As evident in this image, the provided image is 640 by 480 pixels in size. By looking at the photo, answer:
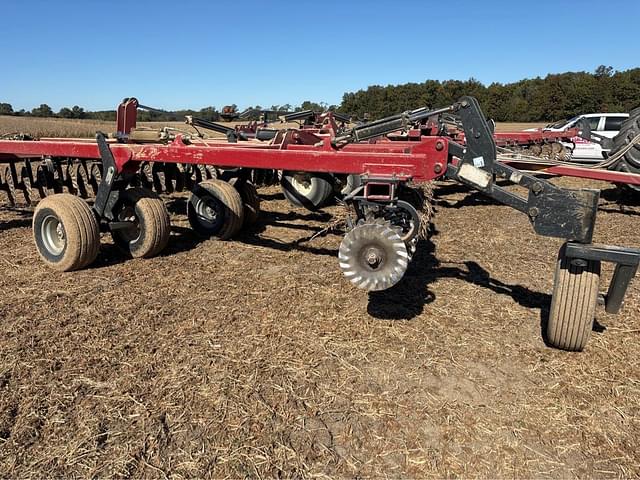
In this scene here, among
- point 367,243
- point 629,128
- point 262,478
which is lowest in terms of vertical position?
point 262,478

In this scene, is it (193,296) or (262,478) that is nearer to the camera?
(262,478)

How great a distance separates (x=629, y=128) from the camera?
841 centimetres

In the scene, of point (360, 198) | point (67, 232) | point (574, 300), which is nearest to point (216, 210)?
point (67, 232)

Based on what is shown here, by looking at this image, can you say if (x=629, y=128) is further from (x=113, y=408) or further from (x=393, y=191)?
(x=113, y=408)

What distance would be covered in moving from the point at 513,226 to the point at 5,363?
646cm

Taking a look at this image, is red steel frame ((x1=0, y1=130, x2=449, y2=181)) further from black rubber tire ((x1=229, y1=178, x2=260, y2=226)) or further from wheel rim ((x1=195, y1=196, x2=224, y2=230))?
black rubber tire ((x1=229, y1=178, x2=260, y2=226))

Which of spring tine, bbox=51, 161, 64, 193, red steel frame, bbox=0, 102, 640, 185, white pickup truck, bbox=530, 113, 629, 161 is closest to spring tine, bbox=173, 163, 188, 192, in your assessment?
red steel frame, bbox=0, 102, 640, 185

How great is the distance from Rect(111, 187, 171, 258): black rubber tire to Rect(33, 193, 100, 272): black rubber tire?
15.3 inches

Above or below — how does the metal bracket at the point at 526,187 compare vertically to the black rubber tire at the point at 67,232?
above

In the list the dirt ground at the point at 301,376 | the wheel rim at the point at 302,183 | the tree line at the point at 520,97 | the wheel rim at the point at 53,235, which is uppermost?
the tree line at the point at 520,97

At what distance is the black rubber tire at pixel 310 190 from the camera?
822cm

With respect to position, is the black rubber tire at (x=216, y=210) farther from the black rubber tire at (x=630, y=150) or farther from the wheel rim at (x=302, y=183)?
the black rubber tire at (x=630, y=150)

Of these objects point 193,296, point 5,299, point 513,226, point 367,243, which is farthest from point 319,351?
point 513,226

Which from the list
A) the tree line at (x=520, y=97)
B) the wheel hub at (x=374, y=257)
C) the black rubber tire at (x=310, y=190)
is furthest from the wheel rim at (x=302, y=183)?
the tree line at (x=520, y=97)
